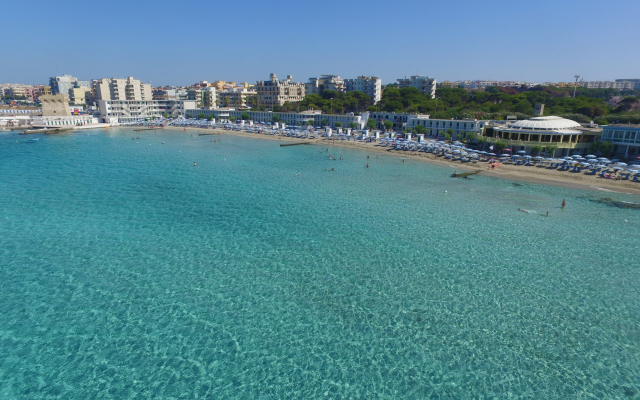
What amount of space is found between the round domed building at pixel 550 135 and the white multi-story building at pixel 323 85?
92.5 meters

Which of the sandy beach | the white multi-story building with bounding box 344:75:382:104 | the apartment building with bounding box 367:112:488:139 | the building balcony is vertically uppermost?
the white multi-story building with bounding box 344:75:382:104

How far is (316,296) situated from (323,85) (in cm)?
13315

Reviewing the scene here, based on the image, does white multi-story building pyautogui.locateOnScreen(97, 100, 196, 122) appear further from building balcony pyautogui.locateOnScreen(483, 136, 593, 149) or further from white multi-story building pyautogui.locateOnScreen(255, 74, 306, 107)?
building balcony pyautogui.locateOnScreen(483, 136, 593, 149)

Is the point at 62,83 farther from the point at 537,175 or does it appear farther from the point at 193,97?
the point at 537,175

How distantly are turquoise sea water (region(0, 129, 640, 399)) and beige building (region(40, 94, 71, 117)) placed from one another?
285 ft

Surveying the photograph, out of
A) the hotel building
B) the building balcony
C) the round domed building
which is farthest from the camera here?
the round domed building

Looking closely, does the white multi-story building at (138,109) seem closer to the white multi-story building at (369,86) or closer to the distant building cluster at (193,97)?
the distant building cluster at (193,97)

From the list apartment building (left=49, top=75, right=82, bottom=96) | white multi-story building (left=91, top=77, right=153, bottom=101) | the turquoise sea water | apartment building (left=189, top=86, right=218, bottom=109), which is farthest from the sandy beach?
apartment building (left=49, top=75, right=82, bottom=96)

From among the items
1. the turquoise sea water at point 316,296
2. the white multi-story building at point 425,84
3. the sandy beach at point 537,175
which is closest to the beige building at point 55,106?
the turquoise sea water at point 316,296

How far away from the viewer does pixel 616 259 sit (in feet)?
67.5

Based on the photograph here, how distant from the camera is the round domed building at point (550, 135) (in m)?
46.0

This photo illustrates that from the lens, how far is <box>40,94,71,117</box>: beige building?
10088 centimetres

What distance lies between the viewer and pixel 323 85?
140 meters

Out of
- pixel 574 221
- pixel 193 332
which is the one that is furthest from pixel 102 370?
pixel 574 221
